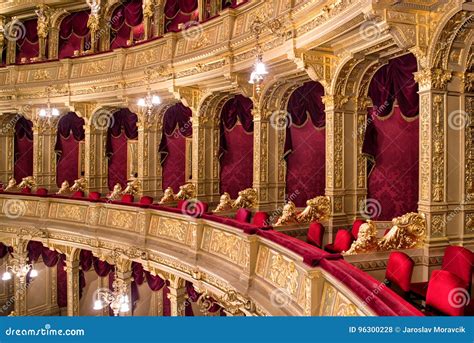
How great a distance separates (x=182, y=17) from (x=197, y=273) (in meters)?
8.12

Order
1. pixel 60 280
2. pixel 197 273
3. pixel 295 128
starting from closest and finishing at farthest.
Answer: pixel 197 273, pixel 295 128, pixel 60 280

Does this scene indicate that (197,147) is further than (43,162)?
No

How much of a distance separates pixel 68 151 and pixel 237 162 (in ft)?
24.5

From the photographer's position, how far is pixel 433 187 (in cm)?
521

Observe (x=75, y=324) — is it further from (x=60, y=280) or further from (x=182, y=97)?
(x=60, y=280)

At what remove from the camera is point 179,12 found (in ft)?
40.2

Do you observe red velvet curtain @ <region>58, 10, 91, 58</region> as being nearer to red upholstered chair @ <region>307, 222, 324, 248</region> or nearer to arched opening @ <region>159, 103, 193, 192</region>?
arched opening @ <region>159, 103, 193, 192</region>

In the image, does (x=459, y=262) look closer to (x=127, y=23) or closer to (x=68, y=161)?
(x=127, y=23)

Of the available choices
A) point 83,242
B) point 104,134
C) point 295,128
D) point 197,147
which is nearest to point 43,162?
point 104,134

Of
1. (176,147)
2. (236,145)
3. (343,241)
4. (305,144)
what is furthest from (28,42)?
(343,241)

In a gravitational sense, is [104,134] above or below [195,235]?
above

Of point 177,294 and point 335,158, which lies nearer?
point 335,158

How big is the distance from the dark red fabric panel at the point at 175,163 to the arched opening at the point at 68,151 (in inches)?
157

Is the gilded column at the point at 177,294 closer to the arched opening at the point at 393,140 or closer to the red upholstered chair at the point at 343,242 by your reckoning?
the red upholstered chair at the point at 343,242
